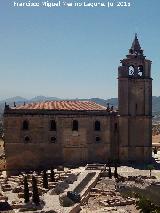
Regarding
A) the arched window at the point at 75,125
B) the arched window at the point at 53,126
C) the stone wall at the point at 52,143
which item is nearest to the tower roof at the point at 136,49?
the stone wall at the point at 52,143

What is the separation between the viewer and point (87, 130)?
183ft

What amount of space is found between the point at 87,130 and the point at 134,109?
6634mm

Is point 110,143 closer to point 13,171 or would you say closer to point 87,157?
point 87,157

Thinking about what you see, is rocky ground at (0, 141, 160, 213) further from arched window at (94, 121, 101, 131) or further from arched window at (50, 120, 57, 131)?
arched window at (94, 121, 101, 131)

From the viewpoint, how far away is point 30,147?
55062 millimetres

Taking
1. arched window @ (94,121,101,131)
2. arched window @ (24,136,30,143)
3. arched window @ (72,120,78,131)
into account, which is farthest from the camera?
arched window @ (94,121,101,131)

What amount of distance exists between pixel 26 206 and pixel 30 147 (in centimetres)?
2197

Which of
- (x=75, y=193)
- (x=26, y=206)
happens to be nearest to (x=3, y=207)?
(x=26, y=206)

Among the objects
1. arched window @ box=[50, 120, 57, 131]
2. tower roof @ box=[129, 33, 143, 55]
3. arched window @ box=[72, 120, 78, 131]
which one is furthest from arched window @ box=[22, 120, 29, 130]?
tower roof @ box=[129, 33, 143, 55]

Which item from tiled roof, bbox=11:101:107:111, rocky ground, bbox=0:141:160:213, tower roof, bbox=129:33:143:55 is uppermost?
tower roof, bbox=129:33:143:55

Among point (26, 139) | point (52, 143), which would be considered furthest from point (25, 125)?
point (52, 143)

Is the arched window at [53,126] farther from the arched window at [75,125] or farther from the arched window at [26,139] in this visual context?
the arched window at [26,139]

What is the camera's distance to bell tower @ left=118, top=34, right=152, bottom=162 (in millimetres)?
55719

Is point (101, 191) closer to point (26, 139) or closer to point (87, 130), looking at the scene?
point (87, 130)
